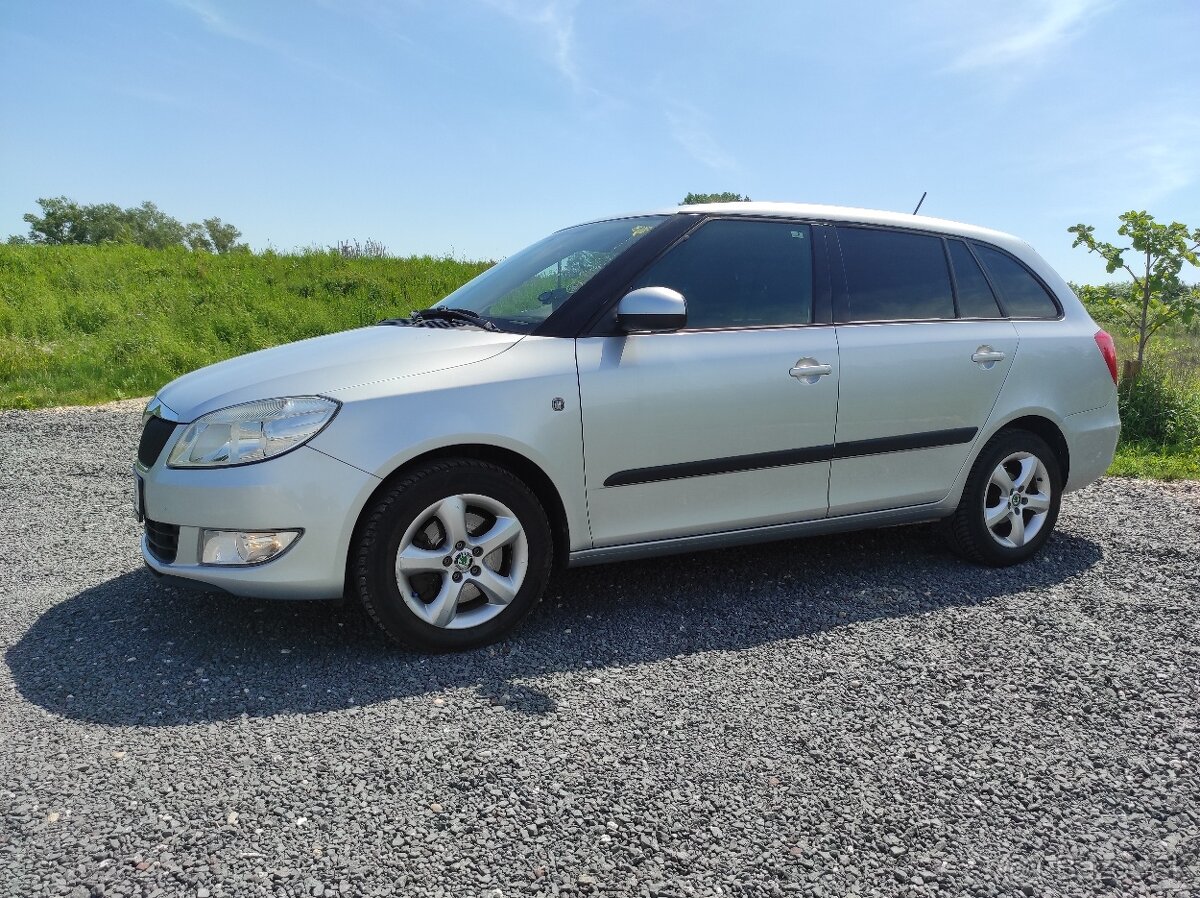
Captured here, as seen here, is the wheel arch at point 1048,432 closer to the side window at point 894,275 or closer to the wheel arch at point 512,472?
the side window at point 894,275

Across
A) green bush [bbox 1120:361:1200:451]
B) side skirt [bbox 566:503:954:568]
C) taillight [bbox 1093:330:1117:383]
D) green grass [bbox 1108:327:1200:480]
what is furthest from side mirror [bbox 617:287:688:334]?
green bush [bbox 1120:361:1200:451]

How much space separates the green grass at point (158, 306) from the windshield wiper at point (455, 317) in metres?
7.90

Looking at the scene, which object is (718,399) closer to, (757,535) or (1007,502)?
(757,535)

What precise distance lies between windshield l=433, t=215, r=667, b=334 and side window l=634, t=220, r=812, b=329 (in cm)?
23

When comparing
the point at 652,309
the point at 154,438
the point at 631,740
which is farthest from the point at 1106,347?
the point at 154,438

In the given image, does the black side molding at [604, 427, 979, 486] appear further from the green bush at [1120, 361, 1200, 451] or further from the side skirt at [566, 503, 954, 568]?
the green bush at [1120, 361, 1200, 451]

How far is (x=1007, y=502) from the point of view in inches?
178

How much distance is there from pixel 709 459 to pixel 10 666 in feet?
9.26

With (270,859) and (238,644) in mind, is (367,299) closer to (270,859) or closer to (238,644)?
(238,644)

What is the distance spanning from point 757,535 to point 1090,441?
2.16 meters

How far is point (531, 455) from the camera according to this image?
336 cm

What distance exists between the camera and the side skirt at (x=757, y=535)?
361 centimetres

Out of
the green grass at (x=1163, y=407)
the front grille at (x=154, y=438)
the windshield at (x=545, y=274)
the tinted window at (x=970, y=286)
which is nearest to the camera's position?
the front grille at (x=154, y=438)

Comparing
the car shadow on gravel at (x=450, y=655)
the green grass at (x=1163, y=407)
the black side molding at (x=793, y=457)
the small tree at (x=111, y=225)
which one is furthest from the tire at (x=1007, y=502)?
the small tree at (x=111, y=225)
